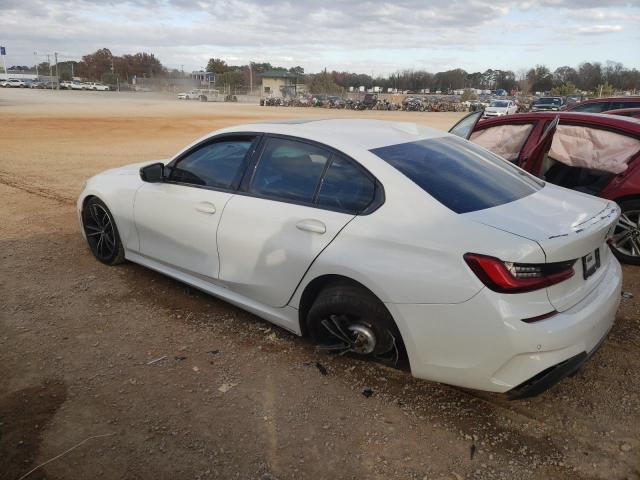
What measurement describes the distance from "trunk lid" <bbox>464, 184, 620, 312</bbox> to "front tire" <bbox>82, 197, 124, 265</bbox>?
10.9 ft

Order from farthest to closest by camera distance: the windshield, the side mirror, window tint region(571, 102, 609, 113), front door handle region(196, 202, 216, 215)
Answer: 1. the windshield
2. window tint region(571, 102, 609, 113)
3. the side mirror
4. front door handle region(196, 202, 216, 215)

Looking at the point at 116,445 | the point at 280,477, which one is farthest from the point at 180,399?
the point at 280,477

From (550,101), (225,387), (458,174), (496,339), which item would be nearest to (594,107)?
(458,174)

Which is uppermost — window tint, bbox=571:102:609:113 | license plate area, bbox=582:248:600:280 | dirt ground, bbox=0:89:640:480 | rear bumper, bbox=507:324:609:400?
window tint, bbox=571:102:609:113

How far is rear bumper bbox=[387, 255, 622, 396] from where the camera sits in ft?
7.88

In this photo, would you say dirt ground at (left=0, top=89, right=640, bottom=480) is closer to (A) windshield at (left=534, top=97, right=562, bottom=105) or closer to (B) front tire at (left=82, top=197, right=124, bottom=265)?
(B) front tire at (left=82, top=197, right=124, bottom=265)

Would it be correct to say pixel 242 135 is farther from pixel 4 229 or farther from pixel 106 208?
pixel 4 229

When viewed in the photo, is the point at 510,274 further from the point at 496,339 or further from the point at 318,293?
the point at 318,293

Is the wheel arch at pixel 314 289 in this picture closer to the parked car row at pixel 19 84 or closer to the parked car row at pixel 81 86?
the parked car row at pixel 19 84

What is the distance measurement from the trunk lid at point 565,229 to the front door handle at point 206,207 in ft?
5.98

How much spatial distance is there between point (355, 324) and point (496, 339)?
864mm

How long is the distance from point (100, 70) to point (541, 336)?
410 ft

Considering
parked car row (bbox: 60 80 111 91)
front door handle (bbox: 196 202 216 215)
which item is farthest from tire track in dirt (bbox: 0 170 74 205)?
parked car row (bbox: 60 80 111 91)

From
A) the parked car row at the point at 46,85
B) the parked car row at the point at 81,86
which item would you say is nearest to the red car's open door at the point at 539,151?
the parked car row at the point at 46,85
